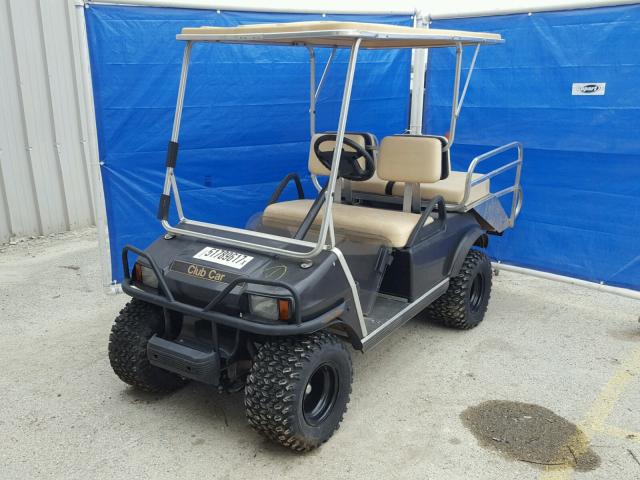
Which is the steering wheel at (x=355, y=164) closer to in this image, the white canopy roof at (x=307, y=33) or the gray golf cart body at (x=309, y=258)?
the gray golf cart body at (x=309, y=258)

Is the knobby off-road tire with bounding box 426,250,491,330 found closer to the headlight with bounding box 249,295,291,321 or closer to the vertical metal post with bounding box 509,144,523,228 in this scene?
the vertical metal post with bounding box 509,144,523,228

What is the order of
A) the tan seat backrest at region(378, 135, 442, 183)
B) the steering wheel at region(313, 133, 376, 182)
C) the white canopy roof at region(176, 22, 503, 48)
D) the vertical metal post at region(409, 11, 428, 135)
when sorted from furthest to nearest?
the vertical metal post at region(409, 11, 428, 135) → the tan seat backrest at region(378, 135, 442, 183) → the steering wheel at region(313, 133, 376, 182) → the white canopy roof at region(176, 22, 503, 48)

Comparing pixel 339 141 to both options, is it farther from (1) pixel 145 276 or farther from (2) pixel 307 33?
(1) pixel 145 276

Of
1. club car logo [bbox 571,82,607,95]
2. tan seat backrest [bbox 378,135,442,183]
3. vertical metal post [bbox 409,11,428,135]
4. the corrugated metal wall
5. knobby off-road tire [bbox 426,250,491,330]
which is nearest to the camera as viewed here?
tan seat backrest [bbox 378,135,442,183]

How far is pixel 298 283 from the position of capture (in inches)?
102

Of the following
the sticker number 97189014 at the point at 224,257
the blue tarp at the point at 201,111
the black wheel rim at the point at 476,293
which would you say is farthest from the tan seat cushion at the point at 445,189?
the sticker number 97189014 at the point at 224,257

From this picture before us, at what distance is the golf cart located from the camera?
8.52 feet

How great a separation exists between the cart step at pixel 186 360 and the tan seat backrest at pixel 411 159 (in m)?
1.79

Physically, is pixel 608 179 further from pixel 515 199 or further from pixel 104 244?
pixel 104 244

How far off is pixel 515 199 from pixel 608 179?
2.27ft

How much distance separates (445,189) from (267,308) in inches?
80.0

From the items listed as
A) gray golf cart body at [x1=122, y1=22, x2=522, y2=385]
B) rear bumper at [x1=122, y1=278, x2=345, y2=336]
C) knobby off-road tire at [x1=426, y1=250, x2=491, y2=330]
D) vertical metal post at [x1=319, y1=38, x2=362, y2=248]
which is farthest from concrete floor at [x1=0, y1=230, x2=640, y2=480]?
vertical metal post at [x1=319, y1=38, x2=362, y2=248]

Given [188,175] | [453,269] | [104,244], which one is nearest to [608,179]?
[453,269]

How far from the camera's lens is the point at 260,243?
115 inches
